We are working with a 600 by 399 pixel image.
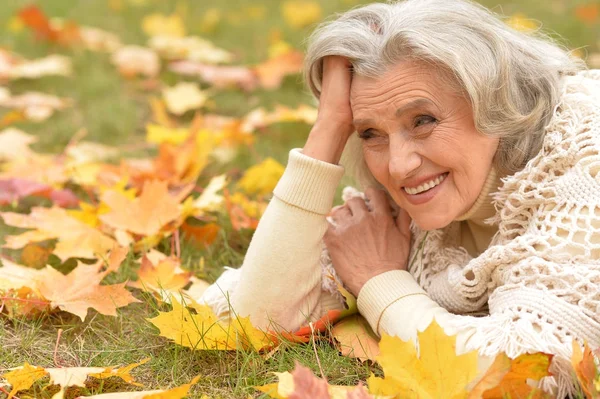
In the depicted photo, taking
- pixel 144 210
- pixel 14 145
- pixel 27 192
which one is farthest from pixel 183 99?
pixel 144 210

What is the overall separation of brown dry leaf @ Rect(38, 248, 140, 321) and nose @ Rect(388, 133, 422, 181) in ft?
2.74

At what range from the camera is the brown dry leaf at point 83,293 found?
2275mm

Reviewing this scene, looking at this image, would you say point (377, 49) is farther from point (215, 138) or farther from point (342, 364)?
point (215, 138)

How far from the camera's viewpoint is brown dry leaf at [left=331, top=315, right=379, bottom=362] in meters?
2.12

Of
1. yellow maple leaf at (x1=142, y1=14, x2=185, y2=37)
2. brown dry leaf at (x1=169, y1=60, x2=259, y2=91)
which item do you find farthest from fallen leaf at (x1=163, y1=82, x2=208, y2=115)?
yellow maple leaf at (x1=142, y1=14, x2=185, y2=37)

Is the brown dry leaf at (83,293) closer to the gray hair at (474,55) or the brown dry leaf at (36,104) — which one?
the gray hair at (474,55)

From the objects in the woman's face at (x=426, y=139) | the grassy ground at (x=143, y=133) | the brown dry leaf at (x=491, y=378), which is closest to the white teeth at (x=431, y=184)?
the woman's face at (x=426, y=139)

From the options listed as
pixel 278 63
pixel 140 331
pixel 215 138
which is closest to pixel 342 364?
pixel 140 331

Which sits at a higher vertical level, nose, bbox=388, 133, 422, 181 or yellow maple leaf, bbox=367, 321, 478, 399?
nose, bbox=388, 133, 422, 181

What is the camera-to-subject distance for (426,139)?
208cm

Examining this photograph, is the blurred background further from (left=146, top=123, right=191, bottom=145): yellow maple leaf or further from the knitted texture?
the knitted texture

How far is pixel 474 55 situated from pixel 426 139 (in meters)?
0.25

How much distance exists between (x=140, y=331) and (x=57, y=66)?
311 centimetres

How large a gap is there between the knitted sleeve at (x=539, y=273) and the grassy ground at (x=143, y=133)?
0.89ft
